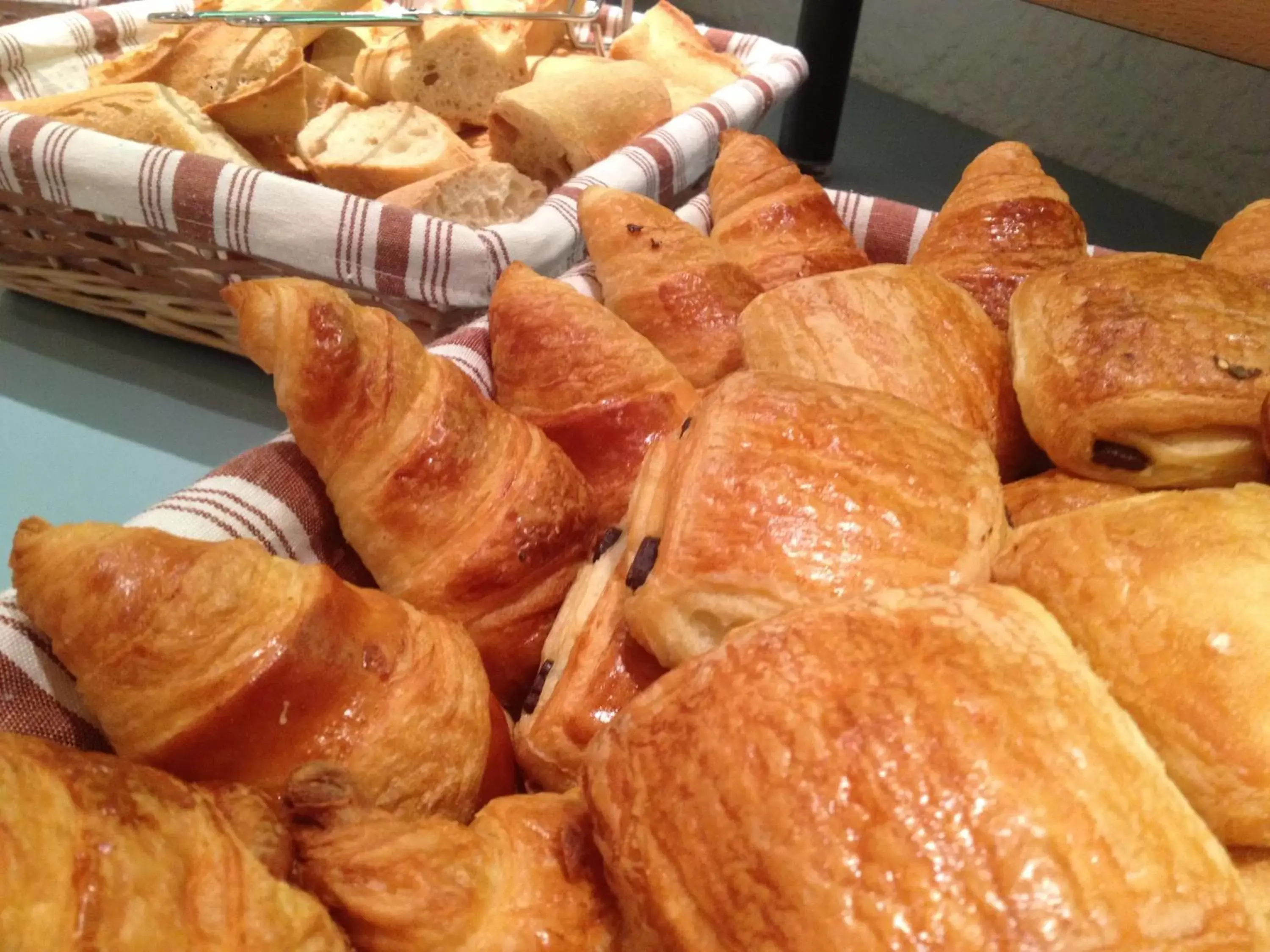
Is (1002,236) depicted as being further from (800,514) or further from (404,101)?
(404,101)

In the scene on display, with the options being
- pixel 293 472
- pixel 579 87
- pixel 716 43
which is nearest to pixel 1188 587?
pixel 293 472

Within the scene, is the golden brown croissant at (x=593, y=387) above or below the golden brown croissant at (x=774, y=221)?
below

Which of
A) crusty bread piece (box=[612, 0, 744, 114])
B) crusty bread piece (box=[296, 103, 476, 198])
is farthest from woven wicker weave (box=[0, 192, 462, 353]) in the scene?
crusty bread piece (box=[612, 0, 744, 114])

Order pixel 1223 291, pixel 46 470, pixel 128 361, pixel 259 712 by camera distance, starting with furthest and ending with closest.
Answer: pixel 128 361 < pixel 46 470 < pixel 1223 291 < pixel 259 712

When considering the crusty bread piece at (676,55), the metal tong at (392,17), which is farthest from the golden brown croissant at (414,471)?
the crusty bread piece at (676,55)

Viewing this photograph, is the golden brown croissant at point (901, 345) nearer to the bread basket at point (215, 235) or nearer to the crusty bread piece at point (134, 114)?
the bread basket at point (215, 235)

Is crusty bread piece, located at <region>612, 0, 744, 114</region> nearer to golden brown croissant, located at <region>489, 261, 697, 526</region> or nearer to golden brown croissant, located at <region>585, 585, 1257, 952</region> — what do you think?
golden brown croissant, located at <region>489, 261, 697, 526</region>

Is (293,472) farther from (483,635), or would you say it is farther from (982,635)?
(982,635)

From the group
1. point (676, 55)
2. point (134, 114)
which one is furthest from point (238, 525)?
point (676, 55)
